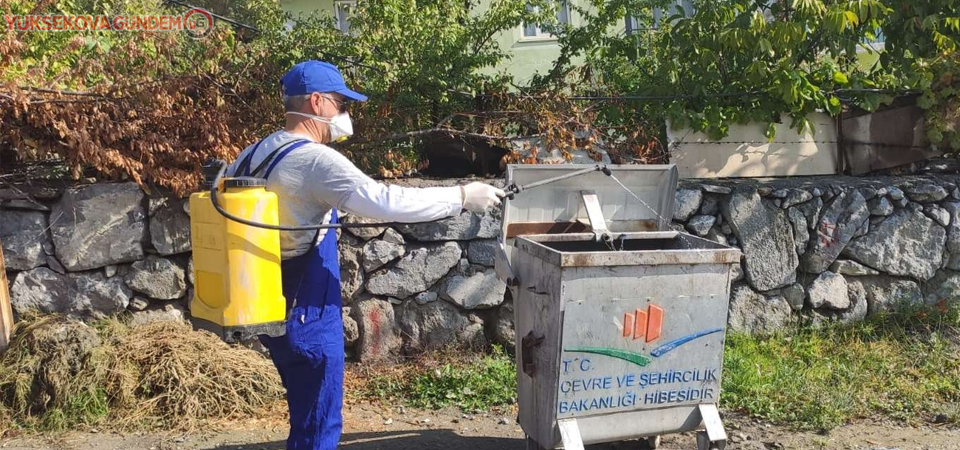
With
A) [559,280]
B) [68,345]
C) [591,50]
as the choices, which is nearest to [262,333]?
[559,280]

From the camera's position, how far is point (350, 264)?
530cm

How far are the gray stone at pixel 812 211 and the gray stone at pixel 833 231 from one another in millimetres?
37

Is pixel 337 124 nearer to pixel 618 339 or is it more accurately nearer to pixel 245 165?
pixel 245 165

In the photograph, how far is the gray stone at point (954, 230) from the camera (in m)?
5.89

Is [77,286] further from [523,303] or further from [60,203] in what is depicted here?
[523,303]

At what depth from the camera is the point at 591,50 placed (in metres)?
6.41

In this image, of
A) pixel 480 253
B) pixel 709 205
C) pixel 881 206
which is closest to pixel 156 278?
pixel 480 253

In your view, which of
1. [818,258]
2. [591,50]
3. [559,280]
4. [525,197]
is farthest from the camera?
[591,50]

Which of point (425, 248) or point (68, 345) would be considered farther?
point (425, 248)

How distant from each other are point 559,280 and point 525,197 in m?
0.82

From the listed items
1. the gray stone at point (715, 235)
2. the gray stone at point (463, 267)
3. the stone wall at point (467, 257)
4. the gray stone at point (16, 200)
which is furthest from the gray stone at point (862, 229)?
the gray stone at point (16, 200)

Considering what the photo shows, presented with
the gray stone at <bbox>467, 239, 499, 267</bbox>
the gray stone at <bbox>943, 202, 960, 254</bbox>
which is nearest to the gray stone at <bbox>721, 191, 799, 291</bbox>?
the gray stone at <bbox>943, 202, 960, 254</bbox>

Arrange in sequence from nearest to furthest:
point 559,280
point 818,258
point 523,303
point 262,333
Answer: point 262,333 → point 559,280 → point 523,303 → point 818,258
